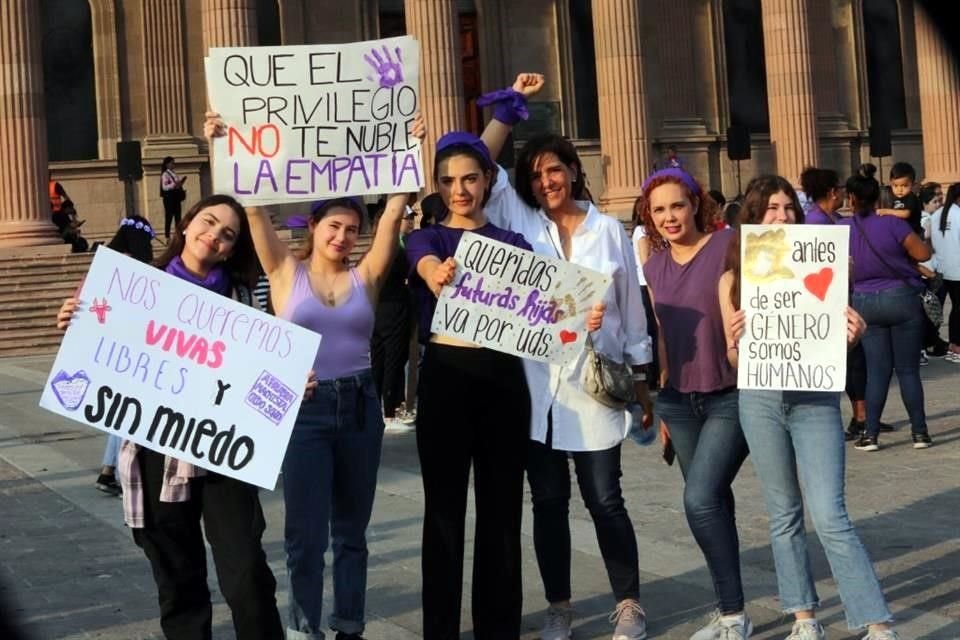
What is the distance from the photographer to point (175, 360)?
233 inches

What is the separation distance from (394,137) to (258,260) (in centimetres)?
72

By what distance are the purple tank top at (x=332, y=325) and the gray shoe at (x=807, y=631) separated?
191cm

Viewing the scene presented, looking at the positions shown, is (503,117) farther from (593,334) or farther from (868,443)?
(868,443)

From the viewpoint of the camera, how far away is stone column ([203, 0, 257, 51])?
94.2 feet

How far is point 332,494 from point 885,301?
6.62 metres

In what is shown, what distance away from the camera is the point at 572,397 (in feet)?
21.5

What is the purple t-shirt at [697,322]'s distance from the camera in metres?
6.60

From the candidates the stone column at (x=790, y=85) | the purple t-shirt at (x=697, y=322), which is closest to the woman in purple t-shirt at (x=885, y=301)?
the purple t-shirt at (x=697, y=322)

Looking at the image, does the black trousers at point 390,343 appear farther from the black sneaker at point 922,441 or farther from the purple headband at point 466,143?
the purple headband at point 466,143

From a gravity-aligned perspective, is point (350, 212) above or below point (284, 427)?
above

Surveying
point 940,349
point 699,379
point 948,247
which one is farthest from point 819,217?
point 948,247

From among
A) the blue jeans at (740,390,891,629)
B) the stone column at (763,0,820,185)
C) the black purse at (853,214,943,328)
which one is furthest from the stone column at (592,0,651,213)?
the blue jeans at (740,390,891,629)

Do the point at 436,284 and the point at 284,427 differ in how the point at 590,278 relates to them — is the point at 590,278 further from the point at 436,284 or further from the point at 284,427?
the point at 284,427

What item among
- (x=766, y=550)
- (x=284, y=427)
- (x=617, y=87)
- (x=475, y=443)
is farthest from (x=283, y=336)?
(x=617, y=87)
